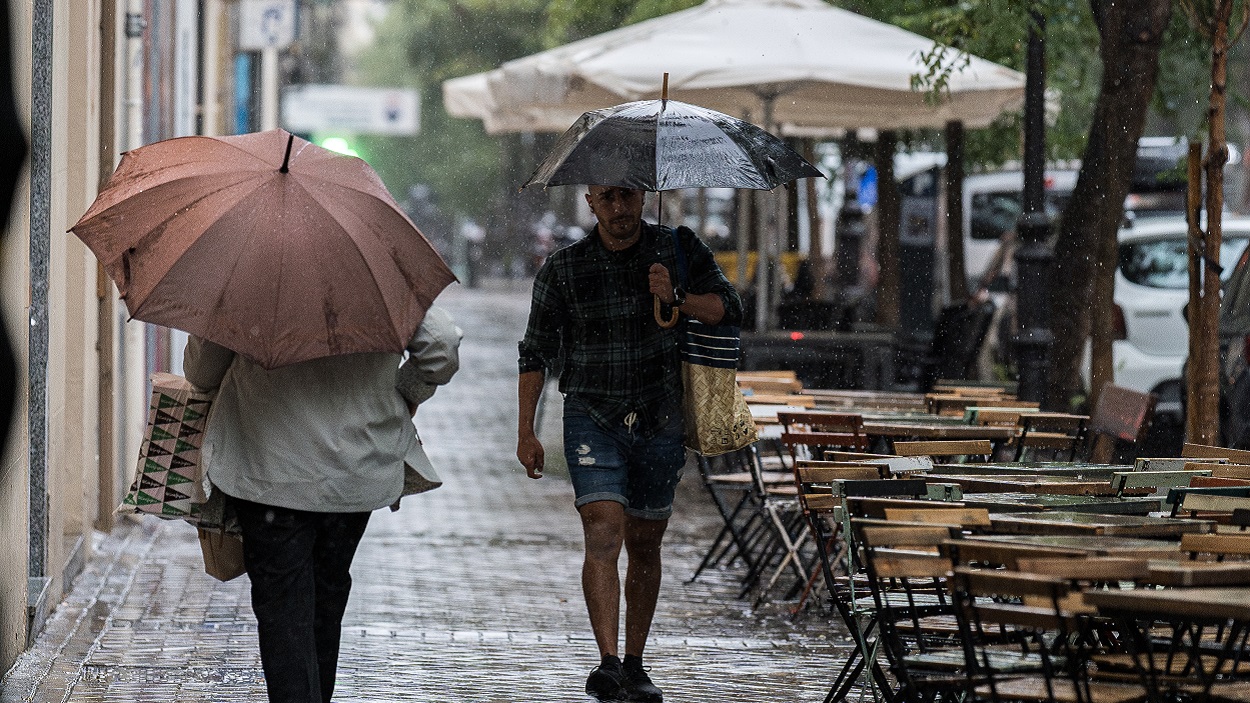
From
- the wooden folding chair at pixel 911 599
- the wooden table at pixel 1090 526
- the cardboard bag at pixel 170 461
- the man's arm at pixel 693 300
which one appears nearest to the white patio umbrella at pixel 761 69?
the man's arm at pixel 693 300

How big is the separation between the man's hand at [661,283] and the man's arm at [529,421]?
56 centimetres

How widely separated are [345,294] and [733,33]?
760cm

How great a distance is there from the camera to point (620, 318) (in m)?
6.62

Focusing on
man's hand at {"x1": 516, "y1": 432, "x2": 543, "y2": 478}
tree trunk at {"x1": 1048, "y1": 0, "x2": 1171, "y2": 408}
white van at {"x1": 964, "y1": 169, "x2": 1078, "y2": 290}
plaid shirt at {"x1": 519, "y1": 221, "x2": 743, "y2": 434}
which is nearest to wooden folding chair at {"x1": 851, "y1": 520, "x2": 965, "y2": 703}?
plaid shirt at {"x1": 519, "y1": 221, "x2": 743, "y2": 434}

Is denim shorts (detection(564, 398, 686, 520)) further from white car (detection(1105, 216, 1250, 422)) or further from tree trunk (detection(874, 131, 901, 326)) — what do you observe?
tree trunk (detection(874, 131, 901, 326))

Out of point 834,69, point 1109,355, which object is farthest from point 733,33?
point 1109,355

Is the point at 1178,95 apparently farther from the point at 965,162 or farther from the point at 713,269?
the point at 713,269

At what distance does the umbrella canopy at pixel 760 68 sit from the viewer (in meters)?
11.9

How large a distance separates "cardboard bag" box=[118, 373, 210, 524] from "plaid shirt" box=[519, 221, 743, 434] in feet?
5.18

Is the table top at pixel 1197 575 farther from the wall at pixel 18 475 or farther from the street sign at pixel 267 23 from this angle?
the street sign at pixel 267 23

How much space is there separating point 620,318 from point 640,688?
1262mm

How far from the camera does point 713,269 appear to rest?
263 inches

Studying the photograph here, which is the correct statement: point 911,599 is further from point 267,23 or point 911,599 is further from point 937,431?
point 267,23

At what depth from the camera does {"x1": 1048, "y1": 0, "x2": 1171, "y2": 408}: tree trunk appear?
10523mm
